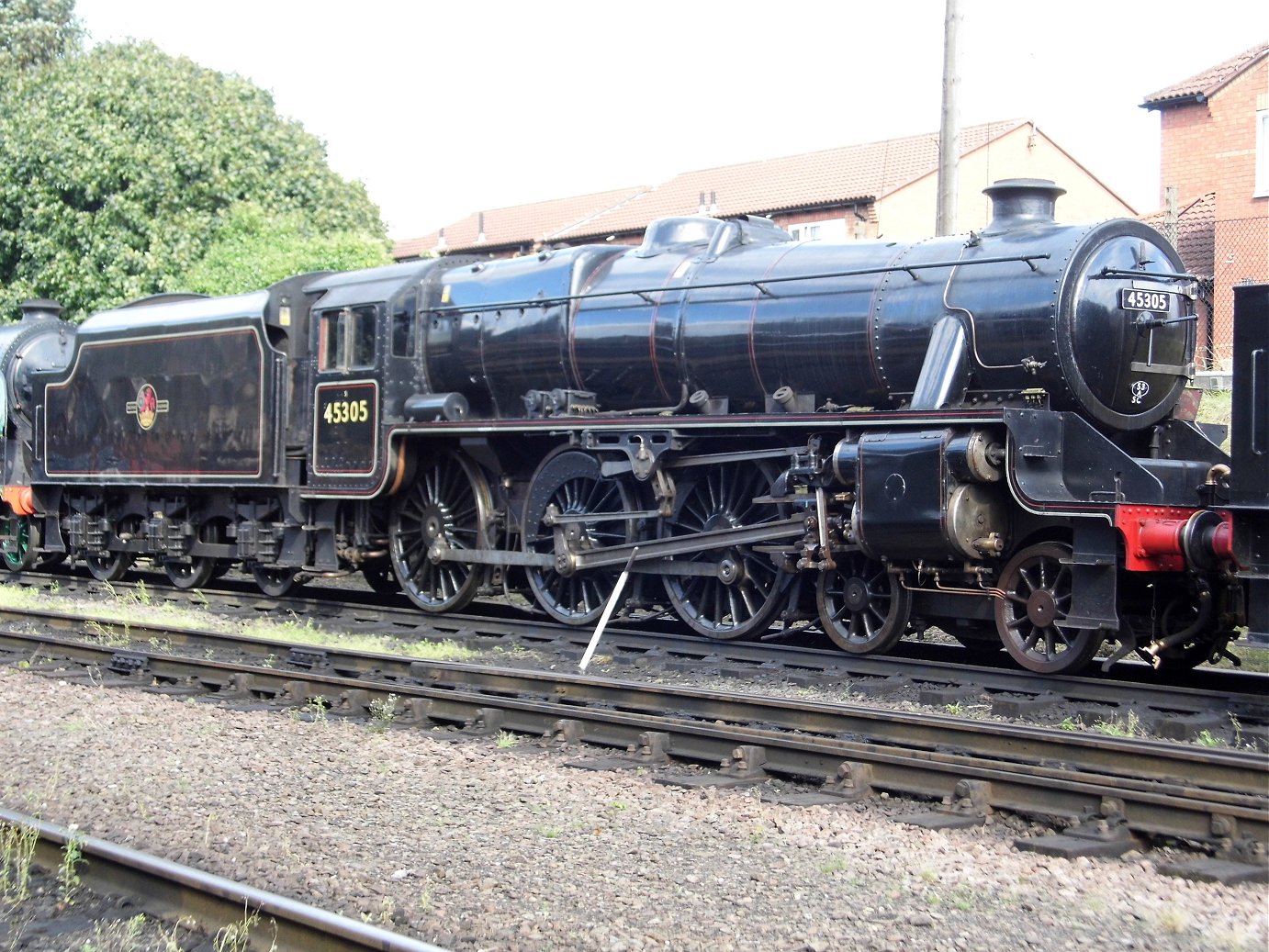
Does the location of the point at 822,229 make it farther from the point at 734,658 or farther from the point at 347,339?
the point at 734,658

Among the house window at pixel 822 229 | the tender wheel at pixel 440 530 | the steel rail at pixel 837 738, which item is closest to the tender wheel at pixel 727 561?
the tender wheel at pixel 440 530

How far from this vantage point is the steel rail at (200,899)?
3908 mm

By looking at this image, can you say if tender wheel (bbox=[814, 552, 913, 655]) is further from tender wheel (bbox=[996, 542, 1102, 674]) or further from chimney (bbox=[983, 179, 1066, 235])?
chimney (bbox=[983, 179, 1066, 235])

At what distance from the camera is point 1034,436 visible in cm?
801

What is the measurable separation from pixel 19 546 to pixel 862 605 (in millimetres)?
12516

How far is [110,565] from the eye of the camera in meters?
15.8

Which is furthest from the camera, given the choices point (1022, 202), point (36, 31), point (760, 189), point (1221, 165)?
point (36, 31)

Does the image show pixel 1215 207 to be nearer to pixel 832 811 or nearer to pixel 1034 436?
pixel 1034 436

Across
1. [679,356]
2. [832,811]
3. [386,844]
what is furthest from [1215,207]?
[386,844]

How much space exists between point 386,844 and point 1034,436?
481 centimetres

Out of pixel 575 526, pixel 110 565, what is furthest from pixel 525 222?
pixel 575 526

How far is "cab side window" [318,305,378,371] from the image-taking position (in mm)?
12227

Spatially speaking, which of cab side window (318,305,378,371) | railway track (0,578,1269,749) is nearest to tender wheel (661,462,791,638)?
railway track (0,578,1269,749)

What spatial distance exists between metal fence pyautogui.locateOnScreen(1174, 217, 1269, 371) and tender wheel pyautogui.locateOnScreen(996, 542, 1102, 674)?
9606 mm
